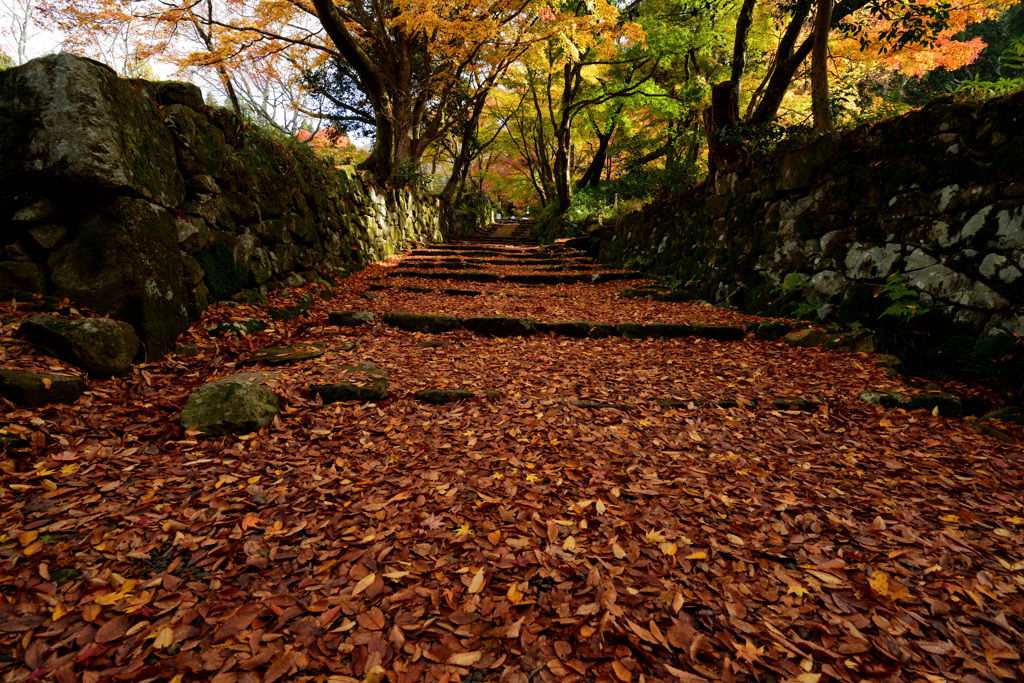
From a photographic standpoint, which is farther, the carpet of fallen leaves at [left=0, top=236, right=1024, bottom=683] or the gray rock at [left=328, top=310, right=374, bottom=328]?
the gray rock at [left=328, top=310, right=374, bottom=328]

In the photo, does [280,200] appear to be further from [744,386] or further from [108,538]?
[744,386]

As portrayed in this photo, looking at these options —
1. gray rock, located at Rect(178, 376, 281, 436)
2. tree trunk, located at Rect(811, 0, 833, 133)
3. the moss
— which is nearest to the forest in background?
tree trunk, located at Rect(811, 0, 833, 133)

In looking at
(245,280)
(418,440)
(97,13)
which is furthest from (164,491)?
(97,13)

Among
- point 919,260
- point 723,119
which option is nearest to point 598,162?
point 723,119

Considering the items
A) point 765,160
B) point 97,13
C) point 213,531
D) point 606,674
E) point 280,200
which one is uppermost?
point 97,13

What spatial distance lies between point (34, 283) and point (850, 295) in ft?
22.5

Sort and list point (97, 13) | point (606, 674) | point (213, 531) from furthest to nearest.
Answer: point (97, 13) → point (213, 531) → point (606, 674)

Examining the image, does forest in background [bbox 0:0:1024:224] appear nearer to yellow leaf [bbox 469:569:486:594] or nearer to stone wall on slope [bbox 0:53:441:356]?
stone wall on slope [bbox 0:53:441:356]

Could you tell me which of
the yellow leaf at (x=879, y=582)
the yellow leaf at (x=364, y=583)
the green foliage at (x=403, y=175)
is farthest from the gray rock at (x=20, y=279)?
the green foliage at (x=403, y=175)

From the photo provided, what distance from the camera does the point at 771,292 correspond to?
5.38 m

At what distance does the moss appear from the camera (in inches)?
159

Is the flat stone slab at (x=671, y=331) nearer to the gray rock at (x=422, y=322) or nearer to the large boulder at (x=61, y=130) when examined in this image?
the gray rock at (x=422, y=322)

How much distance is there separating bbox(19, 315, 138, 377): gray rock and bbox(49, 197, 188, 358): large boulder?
0.74 feet

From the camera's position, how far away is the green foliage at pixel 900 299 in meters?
3.61
